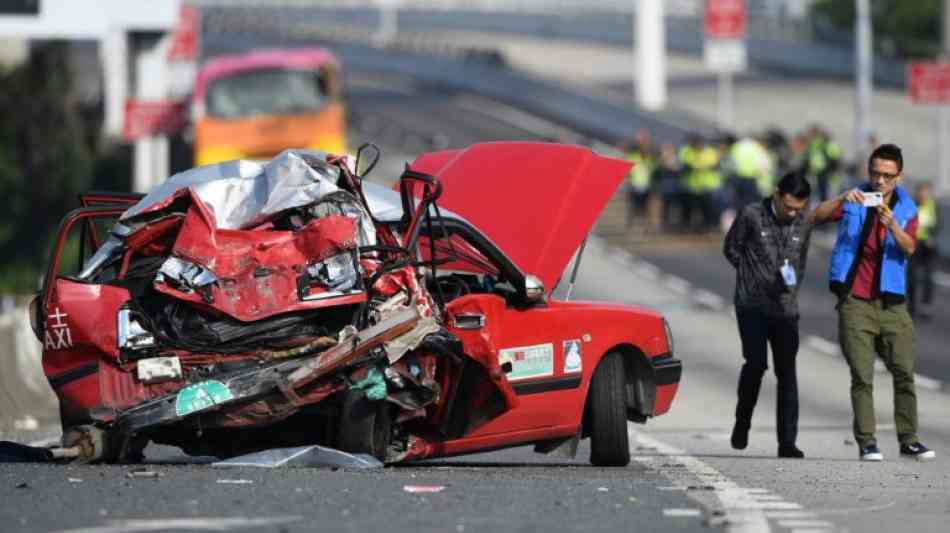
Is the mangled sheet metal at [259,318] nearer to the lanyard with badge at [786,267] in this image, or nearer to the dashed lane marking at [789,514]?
the dashed lane marking at [789,514]

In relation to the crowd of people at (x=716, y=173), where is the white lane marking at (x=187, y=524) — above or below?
above

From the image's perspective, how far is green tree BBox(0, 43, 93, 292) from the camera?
158ft

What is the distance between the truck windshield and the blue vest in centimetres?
2582

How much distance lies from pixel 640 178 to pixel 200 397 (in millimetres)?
28943

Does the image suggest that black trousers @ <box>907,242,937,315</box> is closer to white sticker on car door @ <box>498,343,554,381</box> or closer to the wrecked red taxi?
the wrecked red taxi

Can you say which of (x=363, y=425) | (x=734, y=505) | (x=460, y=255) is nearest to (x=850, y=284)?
(x=460, y=255)

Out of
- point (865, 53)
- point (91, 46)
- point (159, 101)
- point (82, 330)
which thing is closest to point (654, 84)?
point (865, 53)

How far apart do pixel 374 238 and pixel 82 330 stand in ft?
4.93

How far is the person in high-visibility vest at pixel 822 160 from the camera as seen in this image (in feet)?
125

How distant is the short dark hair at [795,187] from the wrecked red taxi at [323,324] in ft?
6.14

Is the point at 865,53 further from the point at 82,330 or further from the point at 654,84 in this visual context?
the point at 82,330

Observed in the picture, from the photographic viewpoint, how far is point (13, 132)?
164ft

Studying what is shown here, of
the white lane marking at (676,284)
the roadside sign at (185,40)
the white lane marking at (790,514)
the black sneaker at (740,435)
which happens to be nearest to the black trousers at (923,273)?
the white lane marking at (676,284)

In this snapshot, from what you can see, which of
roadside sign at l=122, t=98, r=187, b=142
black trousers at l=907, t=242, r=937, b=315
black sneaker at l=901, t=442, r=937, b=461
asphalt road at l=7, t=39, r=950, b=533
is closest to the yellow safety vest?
black trousers at l=907, t=242, r=937, b=315
